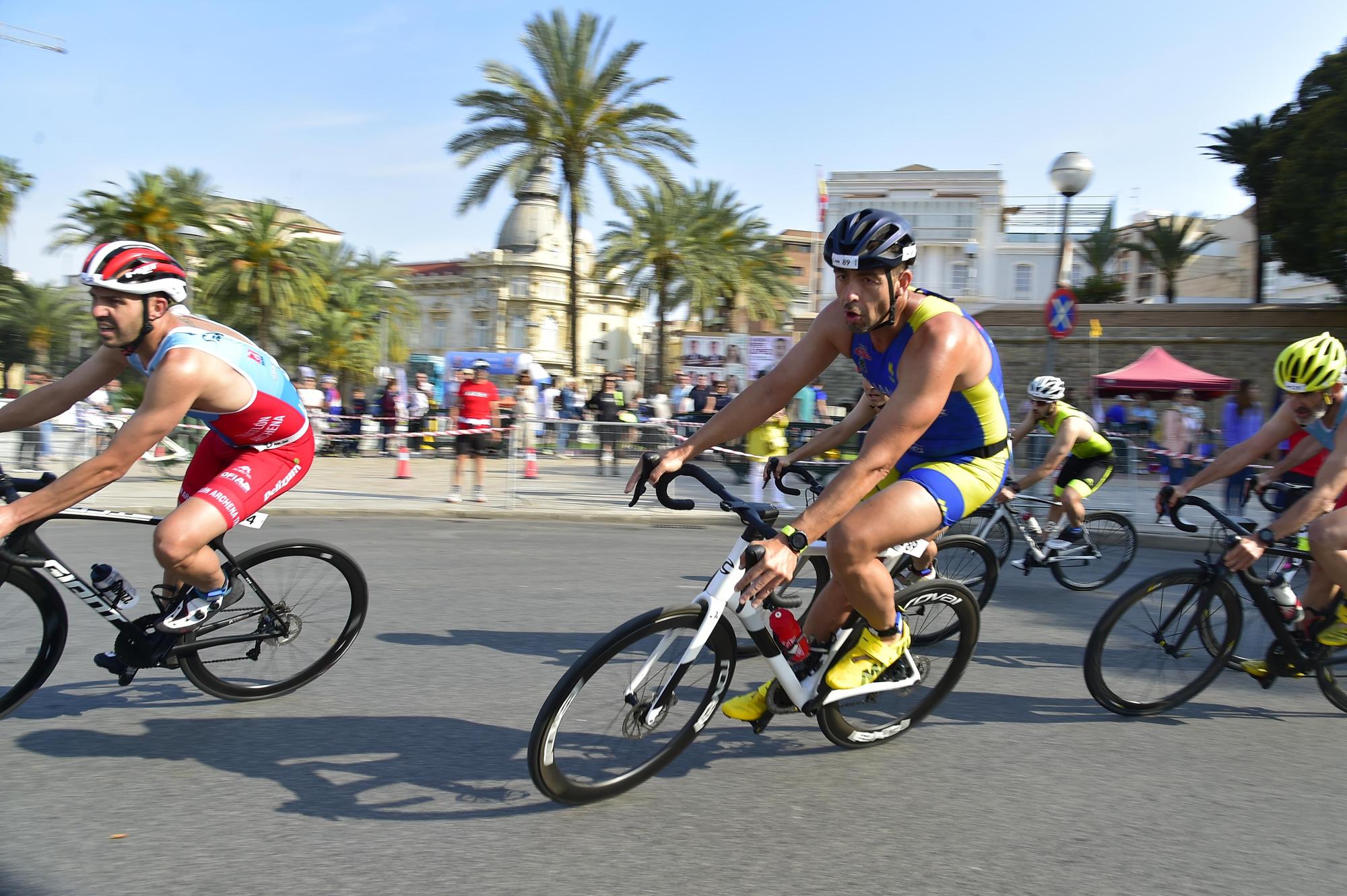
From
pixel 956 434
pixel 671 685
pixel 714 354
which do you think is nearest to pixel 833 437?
pixel 956 434

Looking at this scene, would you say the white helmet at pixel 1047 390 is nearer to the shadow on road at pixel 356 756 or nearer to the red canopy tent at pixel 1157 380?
the shadow on road at pixel 356 756

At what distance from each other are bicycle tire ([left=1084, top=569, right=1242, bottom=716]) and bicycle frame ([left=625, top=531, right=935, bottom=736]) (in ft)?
3.81

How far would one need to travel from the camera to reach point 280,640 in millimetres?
4695

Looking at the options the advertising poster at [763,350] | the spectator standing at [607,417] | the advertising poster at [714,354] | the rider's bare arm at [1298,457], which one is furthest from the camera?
the advertising poster at [714,354]

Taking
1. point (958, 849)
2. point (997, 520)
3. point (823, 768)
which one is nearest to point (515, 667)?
point (823, 768)

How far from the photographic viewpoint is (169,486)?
13406 mm

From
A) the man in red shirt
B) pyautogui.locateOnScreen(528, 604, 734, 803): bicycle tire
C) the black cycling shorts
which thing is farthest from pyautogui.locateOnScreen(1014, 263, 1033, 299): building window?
pyautogui.locateOnScreen(528, 604, 734, 803): bicycle tire

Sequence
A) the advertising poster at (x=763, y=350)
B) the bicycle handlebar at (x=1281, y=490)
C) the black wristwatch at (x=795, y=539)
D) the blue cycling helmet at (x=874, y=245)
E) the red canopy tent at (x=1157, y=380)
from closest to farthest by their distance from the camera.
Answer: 1. the black wristwatch at (x=795, y=539)
2. the blue cycling helmet at (x=874, y=245)
3. the bicycle handlebar at (x=1281, y=490)
4. the red canopy tent at (x=1157, y=380)
5. the advertising poster at (x=763, y=350)

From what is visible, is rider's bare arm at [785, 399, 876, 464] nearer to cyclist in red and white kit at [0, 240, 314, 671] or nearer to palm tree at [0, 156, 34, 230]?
cyclist in red and white kit at [0, 240, 314, 671]

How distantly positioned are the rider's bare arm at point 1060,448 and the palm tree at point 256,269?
97.9ft

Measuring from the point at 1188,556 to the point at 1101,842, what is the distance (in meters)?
8.59

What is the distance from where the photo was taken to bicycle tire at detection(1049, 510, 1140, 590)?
8.55 metres

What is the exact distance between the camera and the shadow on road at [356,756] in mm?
3506

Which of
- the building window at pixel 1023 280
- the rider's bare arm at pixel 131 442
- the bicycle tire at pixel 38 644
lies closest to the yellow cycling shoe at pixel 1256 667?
the rider's bare arm at pixel 131 442
